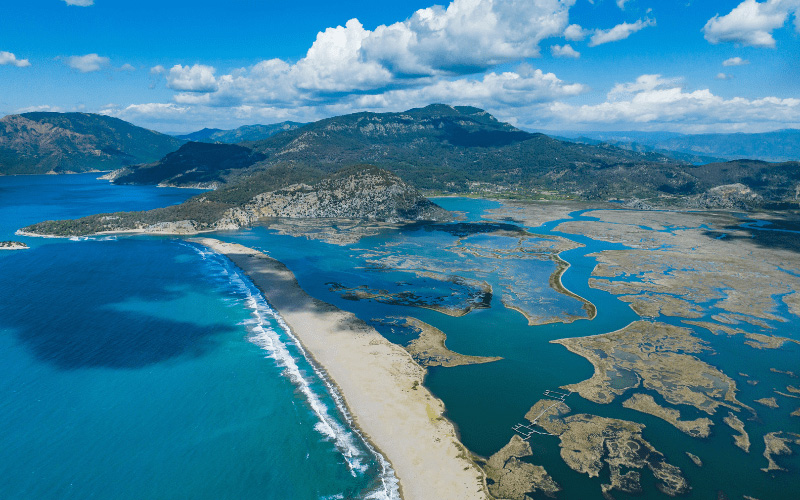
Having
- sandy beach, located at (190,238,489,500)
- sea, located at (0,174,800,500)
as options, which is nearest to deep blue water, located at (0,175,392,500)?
sea, located at (0,174,800,500)

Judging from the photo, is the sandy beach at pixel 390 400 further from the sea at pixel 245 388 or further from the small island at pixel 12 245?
the small island at pixel 12 245

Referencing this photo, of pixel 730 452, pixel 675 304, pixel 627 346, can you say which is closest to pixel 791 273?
pixel 675 304

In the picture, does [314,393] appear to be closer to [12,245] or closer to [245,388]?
[245,388]

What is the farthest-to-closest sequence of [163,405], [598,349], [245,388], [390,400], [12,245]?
[12,245] → [598,349] → [245,388] → [390,400] → [163,405]

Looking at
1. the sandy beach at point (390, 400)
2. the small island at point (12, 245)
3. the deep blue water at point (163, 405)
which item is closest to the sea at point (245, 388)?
the deep blue water at point (163, 405)

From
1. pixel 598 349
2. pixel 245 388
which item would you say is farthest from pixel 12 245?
pixel 598 349

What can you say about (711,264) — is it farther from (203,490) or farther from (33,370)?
(33,370)
